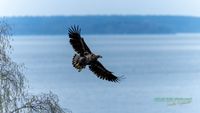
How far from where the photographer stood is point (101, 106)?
189 ft

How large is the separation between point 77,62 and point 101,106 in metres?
47.1

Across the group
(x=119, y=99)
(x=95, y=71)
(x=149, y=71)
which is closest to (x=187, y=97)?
(x=119, y=99)

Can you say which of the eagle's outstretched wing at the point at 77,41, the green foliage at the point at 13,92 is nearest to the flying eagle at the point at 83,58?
the eagle's outstretched wing at the point at 77,41

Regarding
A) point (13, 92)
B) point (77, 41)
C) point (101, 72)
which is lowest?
point (101, 72)

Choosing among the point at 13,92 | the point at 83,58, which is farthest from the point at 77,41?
the point at 13,92

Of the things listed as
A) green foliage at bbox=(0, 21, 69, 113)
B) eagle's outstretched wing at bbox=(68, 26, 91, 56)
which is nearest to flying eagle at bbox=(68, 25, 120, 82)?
eagle's outstretched wing at bbox=(68, 26, 91, 56)

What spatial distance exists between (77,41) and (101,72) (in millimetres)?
537

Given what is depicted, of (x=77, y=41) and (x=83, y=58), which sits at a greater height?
(x=77, y=41)

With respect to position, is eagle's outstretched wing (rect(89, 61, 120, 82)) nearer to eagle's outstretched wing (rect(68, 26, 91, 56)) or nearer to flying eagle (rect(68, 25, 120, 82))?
flying eagle (rect(68, 25, 120, 82))

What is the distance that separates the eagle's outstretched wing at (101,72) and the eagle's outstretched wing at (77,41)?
0.26 meters

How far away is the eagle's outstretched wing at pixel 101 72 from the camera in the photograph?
10891mm

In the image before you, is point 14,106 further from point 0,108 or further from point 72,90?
point 72,90

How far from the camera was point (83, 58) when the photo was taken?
1052 cm

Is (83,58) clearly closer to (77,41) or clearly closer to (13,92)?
(77,41)
